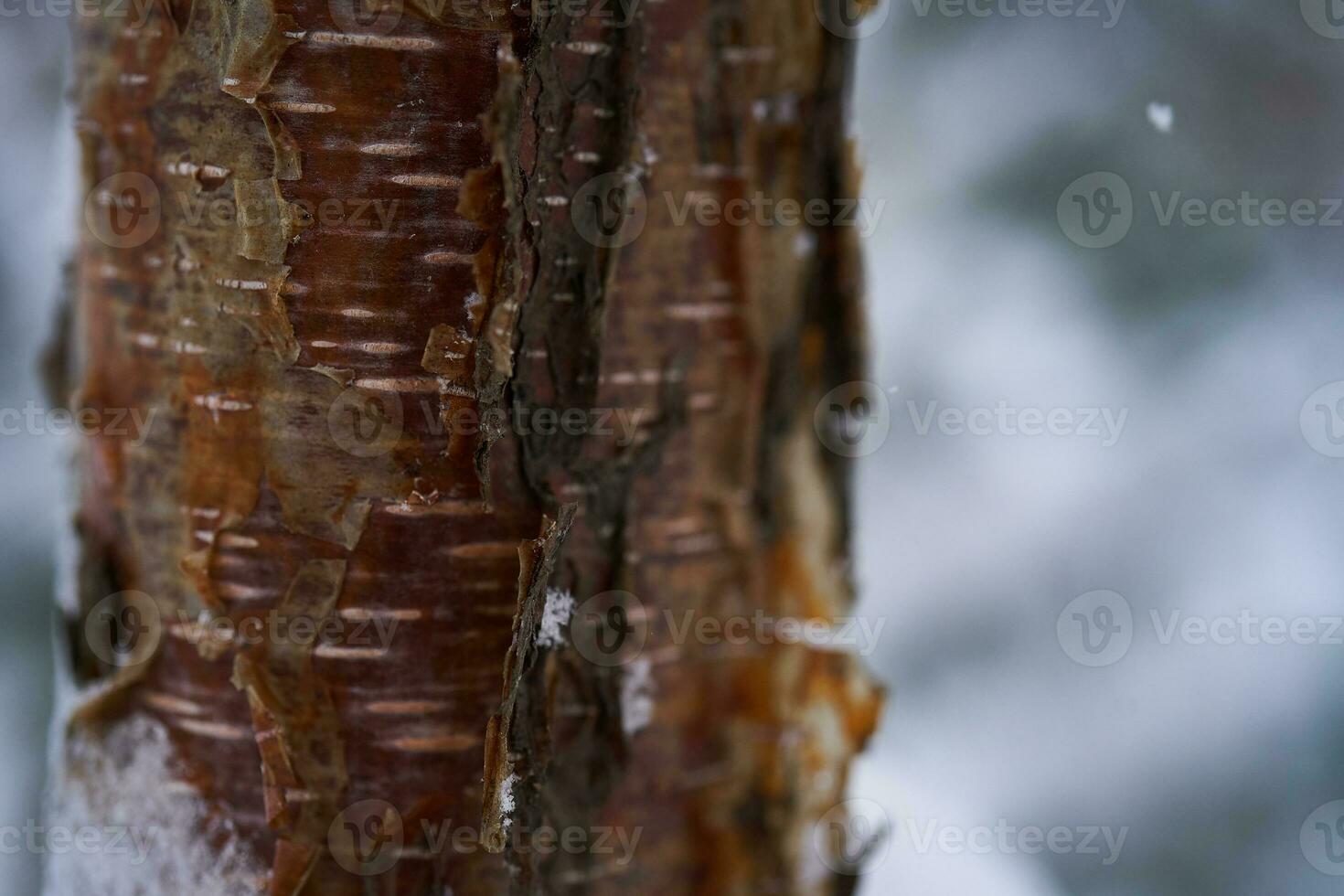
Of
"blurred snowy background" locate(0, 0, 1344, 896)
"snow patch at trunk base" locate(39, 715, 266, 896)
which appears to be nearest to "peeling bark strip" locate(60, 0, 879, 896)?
"snow patch at trunk base" locate(39, 715, 266, 896)

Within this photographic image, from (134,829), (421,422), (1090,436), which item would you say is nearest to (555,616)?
(421,422)

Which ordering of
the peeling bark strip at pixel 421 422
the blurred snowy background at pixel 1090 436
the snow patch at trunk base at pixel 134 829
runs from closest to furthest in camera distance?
the peeling bark strip at pixel 421 422 → the snow patch at trunk base at pixel 134 829 → the blurred snowy background at pixel 1090 436

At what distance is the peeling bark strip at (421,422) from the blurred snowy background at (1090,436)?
91cm

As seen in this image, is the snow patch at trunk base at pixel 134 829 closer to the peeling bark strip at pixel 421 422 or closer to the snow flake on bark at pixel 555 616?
the peeling bark strip at pixel 421 422

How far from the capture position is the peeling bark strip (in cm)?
74

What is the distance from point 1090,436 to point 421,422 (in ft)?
5.87

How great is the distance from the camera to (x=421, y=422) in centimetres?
76

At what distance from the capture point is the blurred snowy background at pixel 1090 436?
1.91 m

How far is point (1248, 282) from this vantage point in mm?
1990

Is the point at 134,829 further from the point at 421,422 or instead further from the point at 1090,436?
the point at 1090,436

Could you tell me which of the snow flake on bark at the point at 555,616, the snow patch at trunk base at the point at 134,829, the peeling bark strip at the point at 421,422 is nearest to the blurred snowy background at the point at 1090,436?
the peeling bark strip at the point at 421,422

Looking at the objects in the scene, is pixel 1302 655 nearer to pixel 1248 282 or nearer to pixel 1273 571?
pixel 1273 571

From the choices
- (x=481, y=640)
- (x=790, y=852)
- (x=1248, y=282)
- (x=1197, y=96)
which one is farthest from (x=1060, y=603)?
(x=481, y=640)

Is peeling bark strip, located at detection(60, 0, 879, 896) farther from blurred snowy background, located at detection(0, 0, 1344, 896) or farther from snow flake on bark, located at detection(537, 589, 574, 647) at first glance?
blurred snowy background, located at detection(0, 0, 1344, 896)
